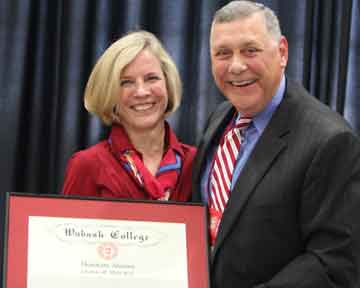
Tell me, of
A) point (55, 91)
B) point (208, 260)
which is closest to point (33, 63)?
point (55, 91)

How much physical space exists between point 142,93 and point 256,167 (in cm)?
56

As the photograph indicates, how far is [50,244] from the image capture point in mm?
2002

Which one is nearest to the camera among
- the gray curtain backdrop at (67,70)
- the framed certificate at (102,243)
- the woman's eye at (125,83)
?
the framed certificate at (102,243)

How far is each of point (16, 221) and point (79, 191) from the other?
0.36 metres

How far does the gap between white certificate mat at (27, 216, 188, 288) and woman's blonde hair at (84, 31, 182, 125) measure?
0.49 meters

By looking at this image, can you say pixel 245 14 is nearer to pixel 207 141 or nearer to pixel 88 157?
pixel 207 141

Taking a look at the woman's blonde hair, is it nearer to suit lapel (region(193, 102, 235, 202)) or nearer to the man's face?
suit lapel (region(193, 102, 235, 202))

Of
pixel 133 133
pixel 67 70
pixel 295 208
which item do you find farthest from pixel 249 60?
pixel 67 70

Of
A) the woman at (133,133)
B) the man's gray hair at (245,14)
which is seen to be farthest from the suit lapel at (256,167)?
the woman at (133,133)

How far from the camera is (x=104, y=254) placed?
6.61 ft

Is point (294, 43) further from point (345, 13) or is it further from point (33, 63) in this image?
point (33, 63)

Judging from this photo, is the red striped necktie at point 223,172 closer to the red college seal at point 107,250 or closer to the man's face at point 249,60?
the man's face at point 249,60

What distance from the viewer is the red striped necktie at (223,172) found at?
81.3 inches

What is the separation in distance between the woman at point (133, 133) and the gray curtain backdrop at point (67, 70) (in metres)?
0.78
